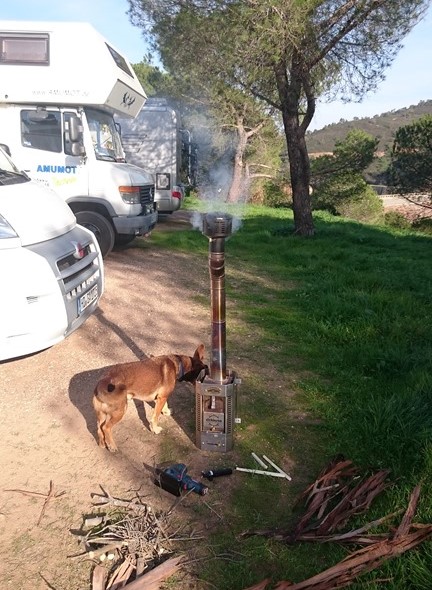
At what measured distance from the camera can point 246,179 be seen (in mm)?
27922

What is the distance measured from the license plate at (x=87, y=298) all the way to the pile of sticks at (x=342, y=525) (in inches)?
94.4

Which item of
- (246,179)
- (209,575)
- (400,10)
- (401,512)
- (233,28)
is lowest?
(209,575)

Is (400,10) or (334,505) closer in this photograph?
(334,505)

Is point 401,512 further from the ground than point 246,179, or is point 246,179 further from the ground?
point 246,179

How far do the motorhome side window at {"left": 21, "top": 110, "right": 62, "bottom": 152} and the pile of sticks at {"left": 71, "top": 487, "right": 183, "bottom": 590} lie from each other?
22.4 feet

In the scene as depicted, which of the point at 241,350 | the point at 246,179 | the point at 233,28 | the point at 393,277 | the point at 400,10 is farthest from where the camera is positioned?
the point at 246,179

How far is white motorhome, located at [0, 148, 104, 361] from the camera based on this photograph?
11.8ft

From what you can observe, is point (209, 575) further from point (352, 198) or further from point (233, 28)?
point (352, 198)

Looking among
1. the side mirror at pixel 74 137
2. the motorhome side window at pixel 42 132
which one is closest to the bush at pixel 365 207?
the side mirror at pixel 74 137

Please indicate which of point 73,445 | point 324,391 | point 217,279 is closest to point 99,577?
point 73,445

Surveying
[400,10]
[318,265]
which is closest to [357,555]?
[318,265]


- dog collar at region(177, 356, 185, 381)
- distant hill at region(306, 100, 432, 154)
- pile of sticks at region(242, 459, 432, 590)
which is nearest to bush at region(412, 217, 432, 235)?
dog collar at region(177, 356, 185, 381)

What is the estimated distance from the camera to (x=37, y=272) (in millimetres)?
3709

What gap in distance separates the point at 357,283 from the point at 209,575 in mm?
5903
